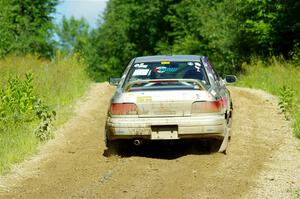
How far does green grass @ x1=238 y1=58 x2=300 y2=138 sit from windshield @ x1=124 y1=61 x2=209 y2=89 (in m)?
4.82

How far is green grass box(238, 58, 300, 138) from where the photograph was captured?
59.5 ft

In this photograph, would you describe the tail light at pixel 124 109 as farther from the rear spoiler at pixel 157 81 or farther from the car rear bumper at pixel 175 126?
the rear spoiler at pixel 157 81

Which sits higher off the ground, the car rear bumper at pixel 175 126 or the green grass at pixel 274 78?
the car rear bumper at pixel 175 126

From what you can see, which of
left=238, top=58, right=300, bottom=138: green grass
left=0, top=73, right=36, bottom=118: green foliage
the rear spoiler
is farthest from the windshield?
left=238, top=58, right=300, bottom=138: green grass

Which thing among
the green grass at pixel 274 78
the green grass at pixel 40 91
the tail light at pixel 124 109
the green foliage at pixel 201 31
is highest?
the tail light at pixel 124 109

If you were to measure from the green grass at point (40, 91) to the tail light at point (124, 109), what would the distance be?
1.73 m

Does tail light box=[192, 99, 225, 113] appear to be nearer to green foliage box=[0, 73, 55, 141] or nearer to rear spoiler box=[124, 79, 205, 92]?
rear spoiler box=[124, 79, 205, 92]

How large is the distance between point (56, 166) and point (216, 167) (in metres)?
2.43

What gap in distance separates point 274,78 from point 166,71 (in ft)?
39.7

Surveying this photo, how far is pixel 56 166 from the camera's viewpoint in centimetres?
927

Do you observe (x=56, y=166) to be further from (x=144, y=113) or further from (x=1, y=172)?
(x=144, y=113)

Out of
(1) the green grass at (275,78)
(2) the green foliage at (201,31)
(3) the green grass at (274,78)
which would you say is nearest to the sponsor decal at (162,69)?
(1) the green grass at (275,78)

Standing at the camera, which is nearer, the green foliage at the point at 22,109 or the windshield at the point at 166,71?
the windshield at the point at 166,71

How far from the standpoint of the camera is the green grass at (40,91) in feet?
33.0
